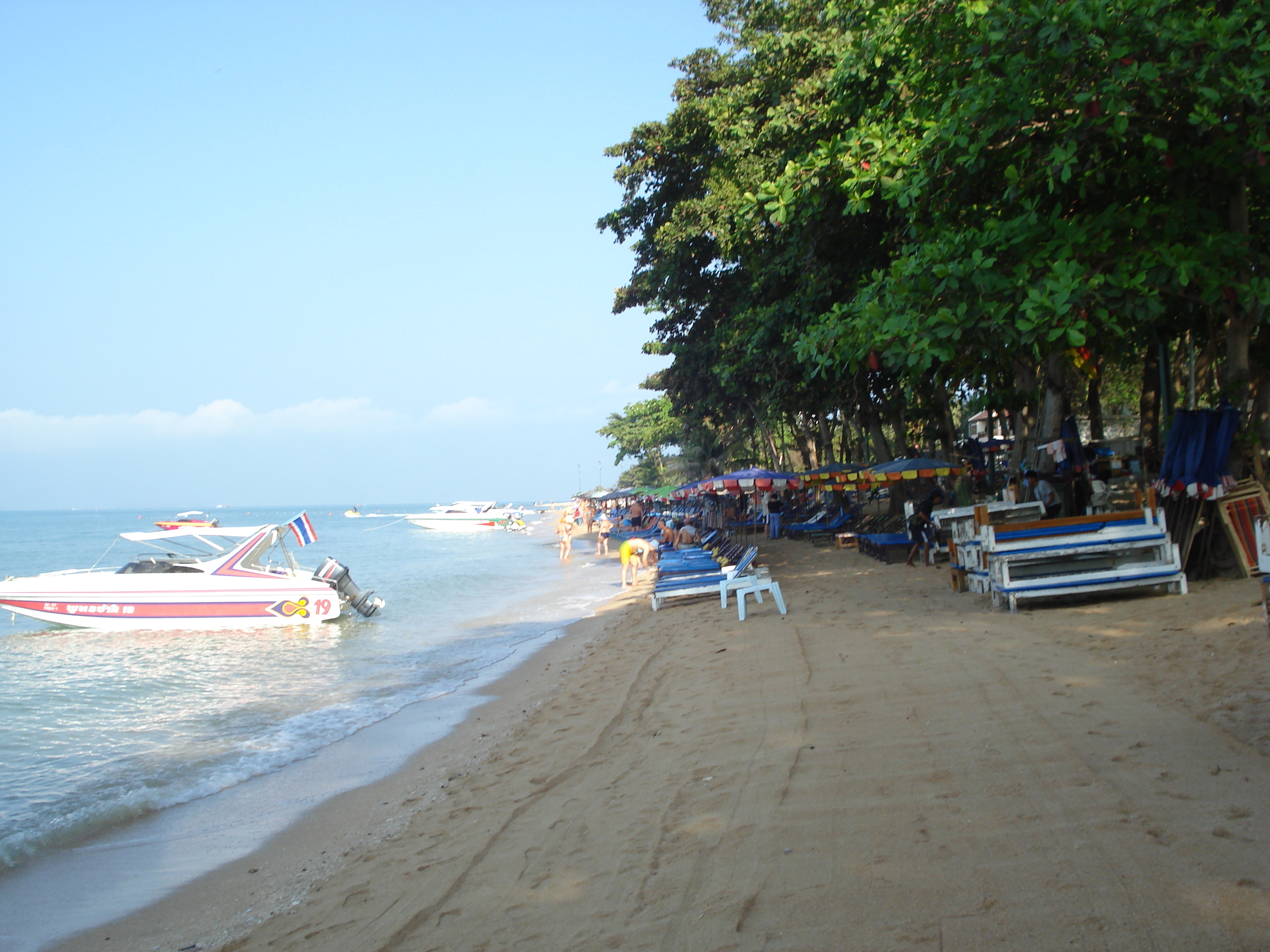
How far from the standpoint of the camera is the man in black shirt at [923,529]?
14.5m

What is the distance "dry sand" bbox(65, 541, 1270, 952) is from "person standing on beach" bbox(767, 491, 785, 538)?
19.6 m

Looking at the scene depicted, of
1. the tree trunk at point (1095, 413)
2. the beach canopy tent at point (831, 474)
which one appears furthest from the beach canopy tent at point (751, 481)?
the tree trunk at point (1095, 413)

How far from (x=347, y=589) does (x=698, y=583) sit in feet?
26.5

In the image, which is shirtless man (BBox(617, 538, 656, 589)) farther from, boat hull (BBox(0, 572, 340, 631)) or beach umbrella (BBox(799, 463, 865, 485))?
boat hull (BBox(0, 572, 340, 631))

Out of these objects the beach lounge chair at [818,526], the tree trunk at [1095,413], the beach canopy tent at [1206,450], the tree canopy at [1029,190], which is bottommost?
the beach lounge chair at [818,526]

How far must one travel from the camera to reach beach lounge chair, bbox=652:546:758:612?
40.7 feet

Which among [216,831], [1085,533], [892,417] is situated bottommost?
[216,831]

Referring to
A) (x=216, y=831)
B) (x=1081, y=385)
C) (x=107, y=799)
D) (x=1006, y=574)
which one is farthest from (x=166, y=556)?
(x=1081, y=385)

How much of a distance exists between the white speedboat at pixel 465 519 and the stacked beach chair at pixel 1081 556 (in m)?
65.1

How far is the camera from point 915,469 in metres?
17.7

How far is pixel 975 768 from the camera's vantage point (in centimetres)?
433

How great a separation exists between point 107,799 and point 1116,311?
33.6ft

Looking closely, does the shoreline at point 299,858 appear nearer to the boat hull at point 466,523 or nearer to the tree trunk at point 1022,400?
the tree trunk at point 1022,400

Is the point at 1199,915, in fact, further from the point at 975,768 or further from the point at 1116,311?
the point at 1116,311
